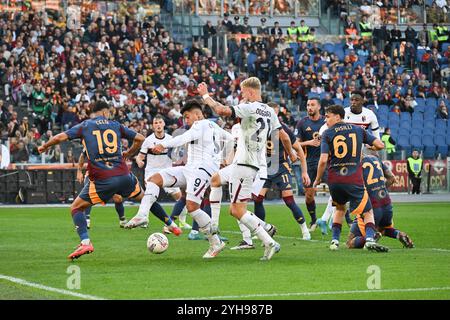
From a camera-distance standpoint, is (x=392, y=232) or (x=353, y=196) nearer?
(x=353, y=196)

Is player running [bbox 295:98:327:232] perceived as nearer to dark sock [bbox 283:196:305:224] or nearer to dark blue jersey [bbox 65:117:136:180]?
dark sock [bbox 283:196:305:224]

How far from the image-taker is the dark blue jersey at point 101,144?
15.0 metres

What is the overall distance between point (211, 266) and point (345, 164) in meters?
3.19

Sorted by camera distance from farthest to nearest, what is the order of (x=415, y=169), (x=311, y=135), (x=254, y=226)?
(x=415, y=169), (x=311, y=135), (x=254, y=226)

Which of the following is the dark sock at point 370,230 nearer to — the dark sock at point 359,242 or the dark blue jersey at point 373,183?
the dark sock at point 359,242

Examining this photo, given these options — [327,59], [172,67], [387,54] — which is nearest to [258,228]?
[172,67]

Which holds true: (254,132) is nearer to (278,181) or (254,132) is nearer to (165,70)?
(278,181)

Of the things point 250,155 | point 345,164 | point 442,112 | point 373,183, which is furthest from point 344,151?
point 442,112

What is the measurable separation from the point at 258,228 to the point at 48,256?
3296mm

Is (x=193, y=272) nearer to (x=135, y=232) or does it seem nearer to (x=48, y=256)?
(x=48, y=256)

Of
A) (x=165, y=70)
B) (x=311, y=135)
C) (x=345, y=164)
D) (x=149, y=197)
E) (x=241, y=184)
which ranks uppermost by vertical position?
(x=165, y=70)

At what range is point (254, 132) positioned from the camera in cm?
1434

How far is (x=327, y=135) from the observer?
15820 mm

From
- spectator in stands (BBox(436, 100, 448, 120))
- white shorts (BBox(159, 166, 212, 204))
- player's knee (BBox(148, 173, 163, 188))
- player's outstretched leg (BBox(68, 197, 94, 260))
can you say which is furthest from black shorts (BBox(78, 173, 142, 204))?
spectator in stands (BBox(436, 100, 448, 120))
